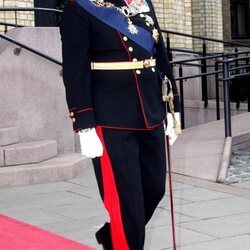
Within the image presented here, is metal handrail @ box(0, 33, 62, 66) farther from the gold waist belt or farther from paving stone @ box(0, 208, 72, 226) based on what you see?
the gold waist belt

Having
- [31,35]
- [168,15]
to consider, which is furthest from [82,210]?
[168,15]

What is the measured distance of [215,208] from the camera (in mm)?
6305

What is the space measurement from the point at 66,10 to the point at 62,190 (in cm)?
388

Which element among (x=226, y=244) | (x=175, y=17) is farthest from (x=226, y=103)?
(x=175, y=17)

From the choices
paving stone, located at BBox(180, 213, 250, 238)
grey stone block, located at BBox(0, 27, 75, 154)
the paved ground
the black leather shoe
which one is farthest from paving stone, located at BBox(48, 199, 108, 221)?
grey stone block, located at BBox(0, 27, 75, 154)

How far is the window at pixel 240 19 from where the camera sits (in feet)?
84.9

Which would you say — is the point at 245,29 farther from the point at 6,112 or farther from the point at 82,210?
the point at 82,210

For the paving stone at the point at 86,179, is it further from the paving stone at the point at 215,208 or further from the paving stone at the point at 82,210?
the paving stone at the point at 215,208

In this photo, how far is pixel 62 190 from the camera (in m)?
7.27

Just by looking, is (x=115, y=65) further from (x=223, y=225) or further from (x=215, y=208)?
(x=215, y=208)

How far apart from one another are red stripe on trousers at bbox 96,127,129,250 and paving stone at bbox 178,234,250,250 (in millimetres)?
1390

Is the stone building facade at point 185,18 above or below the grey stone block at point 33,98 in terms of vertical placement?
above

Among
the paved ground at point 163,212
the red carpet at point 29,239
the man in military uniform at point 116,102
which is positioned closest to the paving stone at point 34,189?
the paved ground at point 163,212

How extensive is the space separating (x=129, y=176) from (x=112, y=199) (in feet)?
0.52
